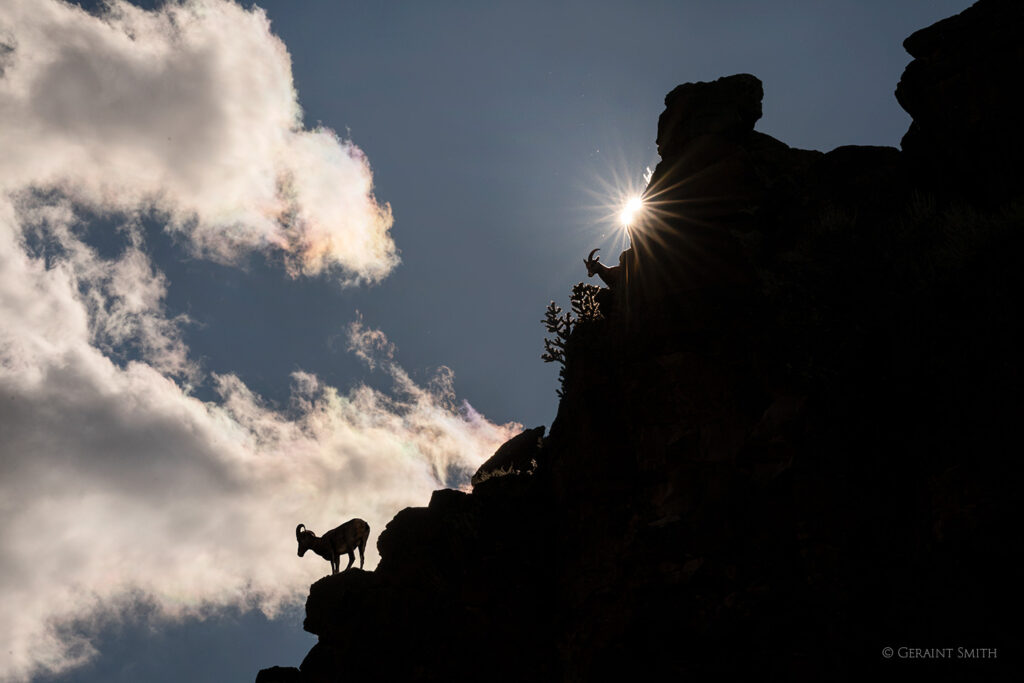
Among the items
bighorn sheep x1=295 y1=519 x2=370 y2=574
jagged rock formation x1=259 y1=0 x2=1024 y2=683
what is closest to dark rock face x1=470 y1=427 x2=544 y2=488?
jagged rock formation x1=259 y1=0 x2=1024 y2=683

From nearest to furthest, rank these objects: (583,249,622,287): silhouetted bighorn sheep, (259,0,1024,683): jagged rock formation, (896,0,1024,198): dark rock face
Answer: (259,0,1024,683): jagged rock formation, (896,0,1024,198): dark rock face, (583,249,622,287): silhouetted bighorn sheep

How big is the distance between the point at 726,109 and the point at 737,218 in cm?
383

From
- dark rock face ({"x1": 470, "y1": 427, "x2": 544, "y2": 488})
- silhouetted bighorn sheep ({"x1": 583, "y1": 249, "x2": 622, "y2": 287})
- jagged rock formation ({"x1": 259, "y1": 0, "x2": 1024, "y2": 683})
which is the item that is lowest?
jagged rock formation ({"x1": 259, "y1": 0, "x2": 1024, "y2": 683})

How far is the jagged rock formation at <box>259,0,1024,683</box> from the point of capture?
1125 cm

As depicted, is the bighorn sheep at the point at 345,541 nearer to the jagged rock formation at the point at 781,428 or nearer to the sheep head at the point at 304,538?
the sheep head at the point at 304,538

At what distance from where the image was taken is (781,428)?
1380 centimetres

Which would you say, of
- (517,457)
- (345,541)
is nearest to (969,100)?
(517,457)

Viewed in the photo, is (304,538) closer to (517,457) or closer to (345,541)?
(345,541)

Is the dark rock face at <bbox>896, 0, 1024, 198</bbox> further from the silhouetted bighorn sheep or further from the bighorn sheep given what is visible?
the bighorn sheep

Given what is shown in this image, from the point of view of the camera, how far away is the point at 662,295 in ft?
56.0

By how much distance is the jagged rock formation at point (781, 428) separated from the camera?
11250 mm

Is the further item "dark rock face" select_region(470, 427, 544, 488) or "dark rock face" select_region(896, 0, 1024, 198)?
"dark rock face" select_region(470, 427, 544, 488)

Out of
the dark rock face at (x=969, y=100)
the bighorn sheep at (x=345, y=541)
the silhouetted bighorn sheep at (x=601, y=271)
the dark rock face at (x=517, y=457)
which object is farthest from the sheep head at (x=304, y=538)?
the dark rock face at (x=969, y=100)

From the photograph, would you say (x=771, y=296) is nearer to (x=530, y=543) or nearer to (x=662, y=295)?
(x=662, y=295)
